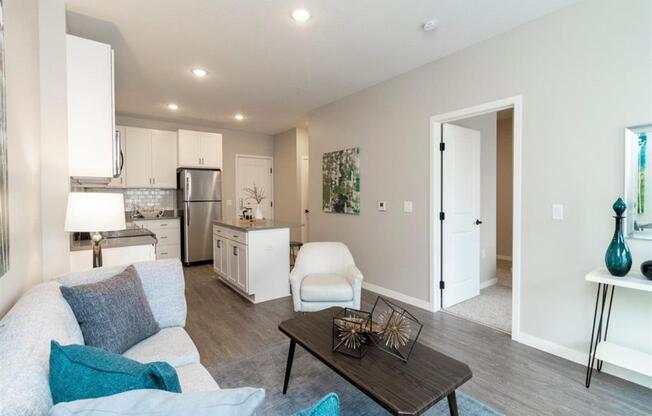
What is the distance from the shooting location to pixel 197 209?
19.0 feet

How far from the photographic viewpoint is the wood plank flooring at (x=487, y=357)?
191 cm

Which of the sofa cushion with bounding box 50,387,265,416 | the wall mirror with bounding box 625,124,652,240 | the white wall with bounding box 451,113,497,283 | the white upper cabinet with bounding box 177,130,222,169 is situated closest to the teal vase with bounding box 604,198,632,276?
the wall mirror with bounding box 625,124,652,240

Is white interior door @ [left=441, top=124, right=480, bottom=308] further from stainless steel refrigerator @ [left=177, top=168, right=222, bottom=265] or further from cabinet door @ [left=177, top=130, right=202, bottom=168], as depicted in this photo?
cabinet door @ [left=177, top=130, right=202, bottom=168]

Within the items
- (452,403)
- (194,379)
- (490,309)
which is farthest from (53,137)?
(490,309)

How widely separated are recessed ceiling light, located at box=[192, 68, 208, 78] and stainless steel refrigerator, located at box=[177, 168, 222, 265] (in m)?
2.38

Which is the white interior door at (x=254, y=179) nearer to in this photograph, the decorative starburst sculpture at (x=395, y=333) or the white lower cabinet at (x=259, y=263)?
the white lower cabinet at (x=259, y=263)

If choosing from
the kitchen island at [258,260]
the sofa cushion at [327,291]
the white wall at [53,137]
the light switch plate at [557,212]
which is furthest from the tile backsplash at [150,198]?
the light switch plate at [557,212]

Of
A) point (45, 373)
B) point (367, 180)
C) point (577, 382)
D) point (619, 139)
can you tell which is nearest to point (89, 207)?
point (45, 373)

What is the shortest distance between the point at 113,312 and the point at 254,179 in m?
5.72

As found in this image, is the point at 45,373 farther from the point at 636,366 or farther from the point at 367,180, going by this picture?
the point at 367,180

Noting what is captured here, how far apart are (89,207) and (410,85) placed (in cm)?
327

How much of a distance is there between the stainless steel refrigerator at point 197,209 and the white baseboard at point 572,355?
503 cm

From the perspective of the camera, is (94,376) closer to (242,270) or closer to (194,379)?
(194,379)

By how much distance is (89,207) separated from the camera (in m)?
2.02
